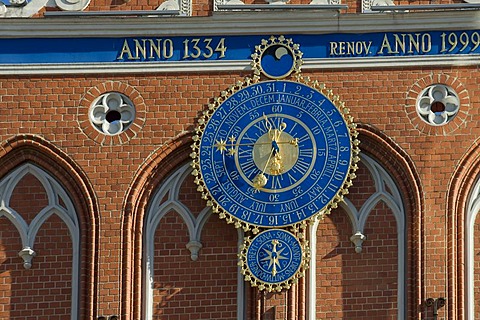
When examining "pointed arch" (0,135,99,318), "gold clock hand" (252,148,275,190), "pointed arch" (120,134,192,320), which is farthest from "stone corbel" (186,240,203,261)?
"pointed arch" (0,135,99,318)

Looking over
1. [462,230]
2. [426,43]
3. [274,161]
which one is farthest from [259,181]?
[426,43]

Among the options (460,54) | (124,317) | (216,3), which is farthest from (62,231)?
(460,54)

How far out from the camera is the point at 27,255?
73.1 ft

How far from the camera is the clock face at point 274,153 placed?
22250 mm

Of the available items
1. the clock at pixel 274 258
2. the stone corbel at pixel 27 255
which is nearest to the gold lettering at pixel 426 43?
the clock at pixel 274 258

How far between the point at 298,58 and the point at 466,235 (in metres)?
2.38

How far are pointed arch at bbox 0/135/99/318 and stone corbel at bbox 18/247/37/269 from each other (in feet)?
0.09

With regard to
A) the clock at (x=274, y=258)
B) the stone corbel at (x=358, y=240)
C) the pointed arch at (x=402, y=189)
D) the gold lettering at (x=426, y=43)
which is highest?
the gold lettering at (x=426, y=43)

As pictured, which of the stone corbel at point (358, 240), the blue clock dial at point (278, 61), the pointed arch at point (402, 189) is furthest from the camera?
the blue clock dial at point (278, 61)

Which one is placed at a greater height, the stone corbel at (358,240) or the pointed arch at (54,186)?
the pointed arch at (54,186)

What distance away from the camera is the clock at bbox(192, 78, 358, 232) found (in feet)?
73.0

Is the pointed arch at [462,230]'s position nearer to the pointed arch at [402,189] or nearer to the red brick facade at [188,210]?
the red brick facade at [188,210]

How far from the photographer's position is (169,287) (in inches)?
874

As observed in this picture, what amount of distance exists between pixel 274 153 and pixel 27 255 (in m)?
2.56
